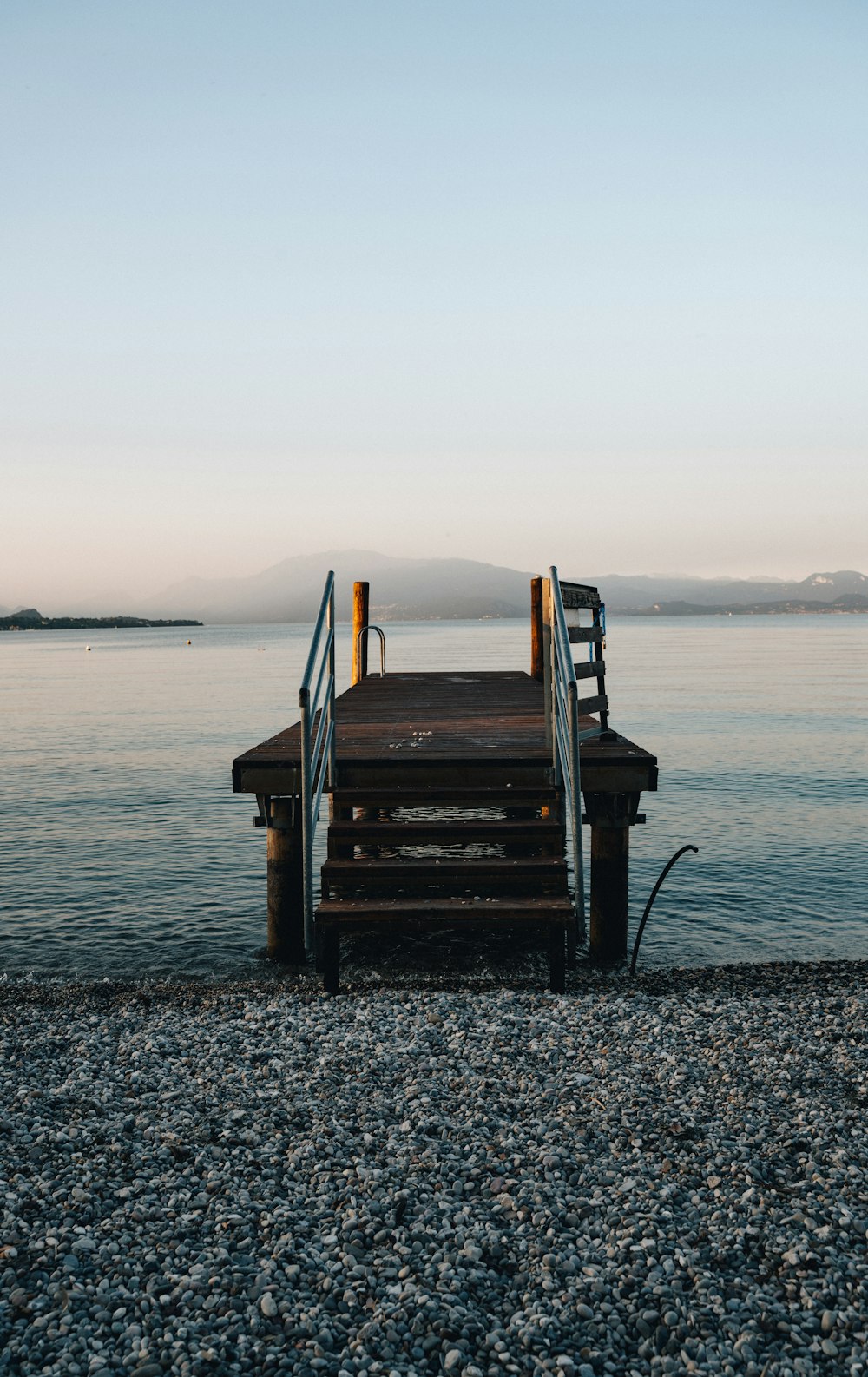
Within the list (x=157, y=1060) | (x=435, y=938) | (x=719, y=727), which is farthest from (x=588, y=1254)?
(x=719, y=727)

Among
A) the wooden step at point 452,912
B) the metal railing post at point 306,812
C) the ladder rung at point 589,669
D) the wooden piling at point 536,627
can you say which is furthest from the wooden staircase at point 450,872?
the wooden piling at point 536,627

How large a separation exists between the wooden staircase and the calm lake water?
109 inches

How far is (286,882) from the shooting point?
8461 mm

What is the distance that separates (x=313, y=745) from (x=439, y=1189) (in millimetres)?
4334

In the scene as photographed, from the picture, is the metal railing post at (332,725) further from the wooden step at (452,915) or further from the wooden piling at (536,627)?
the wooden piling at (536,627)

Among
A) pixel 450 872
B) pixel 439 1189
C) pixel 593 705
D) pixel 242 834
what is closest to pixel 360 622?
pixel 242 834

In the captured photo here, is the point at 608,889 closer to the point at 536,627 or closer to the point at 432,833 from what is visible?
the point at 432,833

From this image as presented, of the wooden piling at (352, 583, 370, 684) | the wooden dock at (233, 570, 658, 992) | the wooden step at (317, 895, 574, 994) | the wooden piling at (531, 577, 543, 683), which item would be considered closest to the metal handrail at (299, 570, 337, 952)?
the wooden dock at (233, 570, 658, 992)

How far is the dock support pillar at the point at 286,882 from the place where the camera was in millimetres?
8086

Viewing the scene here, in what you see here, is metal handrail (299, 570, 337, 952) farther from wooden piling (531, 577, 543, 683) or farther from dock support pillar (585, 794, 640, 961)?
wooden piling (531, 577, 543, 683)

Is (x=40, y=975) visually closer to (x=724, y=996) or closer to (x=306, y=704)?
(x=306, y=704)

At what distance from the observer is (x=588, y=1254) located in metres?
3.63

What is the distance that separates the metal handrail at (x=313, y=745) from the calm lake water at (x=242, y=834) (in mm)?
2644

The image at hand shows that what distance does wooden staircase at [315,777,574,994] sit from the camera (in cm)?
638
